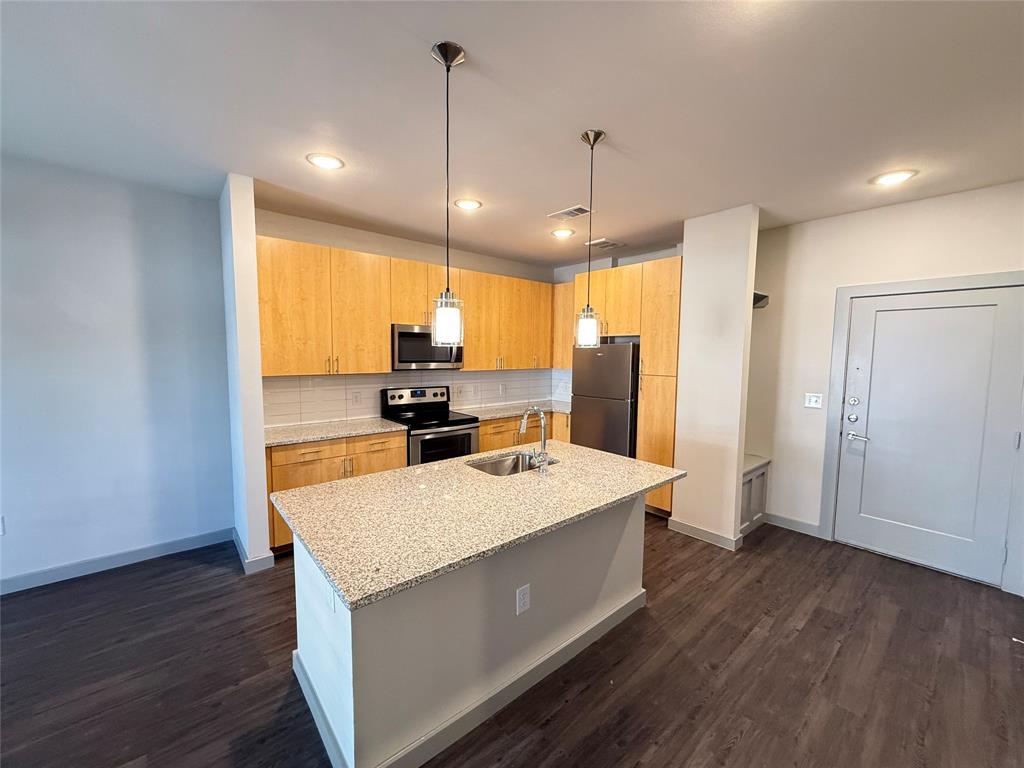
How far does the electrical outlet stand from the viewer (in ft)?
6.15

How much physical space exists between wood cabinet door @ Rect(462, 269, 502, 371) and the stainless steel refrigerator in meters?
0.93

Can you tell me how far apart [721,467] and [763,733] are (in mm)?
1857

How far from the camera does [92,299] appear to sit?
2.74 m

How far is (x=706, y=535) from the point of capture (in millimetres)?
3391

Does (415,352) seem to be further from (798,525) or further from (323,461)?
(798,525)

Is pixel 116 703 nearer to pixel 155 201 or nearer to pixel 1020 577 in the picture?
pixel 155 201

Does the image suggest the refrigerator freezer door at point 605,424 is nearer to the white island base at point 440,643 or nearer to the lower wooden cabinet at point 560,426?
the lower wooden cabinet at point 560,426

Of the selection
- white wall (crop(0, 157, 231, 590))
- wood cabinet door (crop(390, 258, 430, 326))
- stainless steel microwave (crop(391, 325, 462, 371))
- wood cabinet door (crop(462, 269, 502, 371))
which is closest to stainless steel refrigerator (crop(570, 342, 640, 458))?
wood cabinet door (crop(462, 269, 502, 371))

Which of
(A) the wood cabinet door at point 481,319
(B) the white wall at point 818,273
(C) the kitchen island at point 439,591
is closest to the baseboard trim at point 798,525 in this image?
(B) the white wall at point 818,273

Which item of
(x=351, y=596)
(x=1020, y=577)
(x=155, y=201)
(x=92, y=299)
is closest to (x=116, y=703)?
(x=351, y=596)

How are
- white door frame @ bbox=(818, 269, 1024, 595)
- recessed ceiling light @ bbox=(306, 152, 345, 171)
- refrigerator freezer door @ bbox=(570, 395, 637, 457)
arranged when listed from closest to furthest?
1. recessed ceiling light @ bbox=(306, 152, 345, 171)
2. white door frame @ bbox=(818, 269, 1024, 595)
3. refrigerator freezer door @ bbox=(570, 395, 637, 457)

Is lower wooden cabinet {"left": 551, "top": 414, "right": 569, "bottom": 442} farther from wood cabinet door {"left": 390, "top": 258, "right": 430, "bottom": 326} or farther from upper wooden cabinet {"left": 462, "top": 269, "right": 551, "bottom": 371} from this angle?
wood cabinet door {"left": 390, "top": 258, "right": 430, "bottom": 326}

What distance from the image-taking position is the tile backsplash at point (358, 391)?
11.3ft

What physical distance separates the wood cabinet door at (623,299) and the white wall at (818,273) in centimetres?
106
